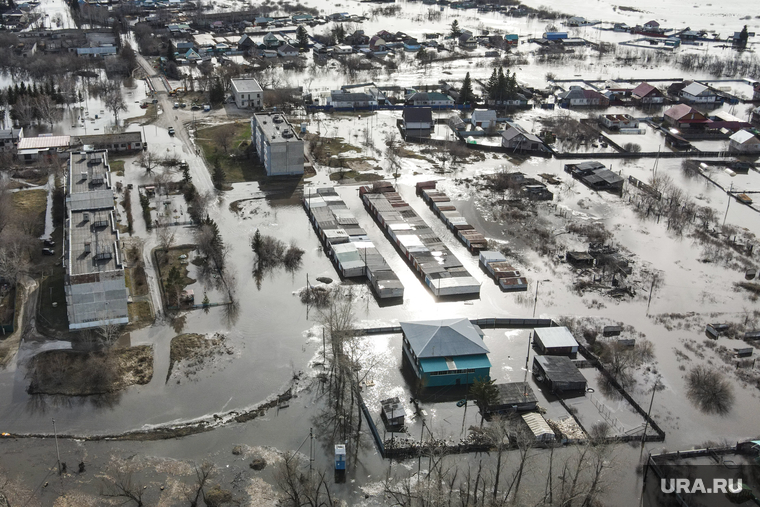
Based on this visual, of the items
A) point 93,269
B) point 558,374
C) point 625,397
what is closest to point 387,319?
point 558,374

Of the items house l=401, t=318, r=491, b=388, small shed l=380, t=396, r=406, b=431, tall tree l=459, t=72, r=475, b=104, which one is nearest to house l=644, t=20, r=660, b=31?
tall tree l=459, t=72, r=475, b=104

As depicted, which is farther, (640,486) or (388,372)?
(388,372)

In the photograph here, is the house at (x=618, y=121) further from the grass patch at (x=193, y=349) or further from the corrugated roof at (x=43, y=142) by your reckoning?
the corrugated roof at (x=43, y=142)

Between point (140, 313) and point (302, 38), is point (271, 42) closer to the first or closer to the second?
point (302, 38)

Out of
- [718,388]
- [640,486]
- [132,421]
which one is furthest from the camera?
[718,388]

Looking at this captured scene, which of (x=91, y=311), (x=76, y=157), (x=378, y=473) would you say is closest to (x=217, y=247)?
(x=91, y=311)

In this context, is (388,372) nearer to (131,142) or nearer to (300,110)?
(131,142)
